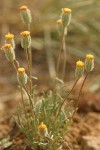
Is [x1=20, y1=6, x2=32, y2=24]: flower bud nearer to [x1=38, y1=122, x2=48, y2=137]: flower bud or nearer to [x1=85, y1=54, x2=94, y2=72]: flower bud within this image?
[x1=85, y1=54, x2=94, y2=72]: flower bud

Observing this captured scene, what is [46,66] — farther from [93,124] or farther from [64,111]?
[64,111]

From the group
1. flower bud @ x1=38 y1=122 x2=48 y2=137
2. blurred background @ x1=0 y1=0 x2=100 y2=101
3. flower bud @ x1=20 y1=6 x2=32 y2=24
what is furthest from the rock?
blurred background @ x1=0 y1=0 x2=100 y2=101

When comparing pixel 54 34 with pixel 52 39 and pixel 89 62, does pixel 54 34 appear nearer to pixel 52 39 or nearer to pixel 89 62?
pixel 52 39

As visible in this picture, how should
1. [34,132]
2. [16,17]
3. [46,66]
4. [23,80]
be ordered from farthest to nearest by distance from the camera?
[16,17]
[46,66]
[34,132]
[23,80]

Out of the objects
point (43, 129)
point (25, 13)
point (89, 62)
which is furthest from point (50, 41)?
point (43, 129)

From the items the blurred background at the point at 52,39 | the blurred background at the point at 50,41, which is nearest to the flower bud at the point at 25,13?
the blurred background at the point at 50,41

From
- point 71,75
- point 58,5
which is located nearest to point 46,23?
point 58,5

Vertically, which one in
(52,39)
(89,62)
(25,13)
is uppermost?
(25,13)

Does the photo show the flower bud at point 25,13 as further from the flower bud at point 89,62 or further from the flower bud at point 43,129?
the flower bud at point 43,129
